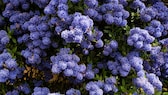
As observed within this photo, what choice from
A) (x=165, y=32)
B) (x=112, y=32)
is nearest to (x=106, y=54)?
(x=112, y=32)

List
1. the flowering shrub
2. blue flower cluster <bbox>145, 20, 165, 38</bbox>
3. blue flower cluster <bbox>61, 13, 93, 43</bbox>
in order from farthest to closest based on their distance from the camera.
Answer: blue flower cluster <bbox>145, 20, 165, 38</bbox> → the flowering shrub → blue flower cluster <bbox>61, 13, 93, 43</bbox>

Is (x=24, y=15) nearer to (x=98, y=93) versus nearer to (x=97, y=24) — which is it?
(x=97, y=24)

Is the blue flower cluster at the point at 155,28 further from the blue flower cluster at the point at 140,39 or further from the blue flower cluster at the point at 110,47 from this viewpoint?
the blue flower cluster at the point at 110,47

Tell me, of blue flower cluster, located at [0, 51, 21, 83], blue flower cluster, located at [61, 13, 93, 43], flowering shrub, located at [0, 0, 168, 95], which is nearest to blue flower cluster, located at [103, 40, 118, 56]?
flowering shrub, located at [0, 0, 168, 95]

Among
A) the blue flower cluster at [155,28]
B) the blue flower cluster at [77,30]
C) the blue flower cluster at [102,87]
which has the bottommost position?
the blue flower cluster at [102,87]

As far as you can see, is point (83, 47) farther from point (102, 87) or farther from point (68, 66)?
point (102, 87)

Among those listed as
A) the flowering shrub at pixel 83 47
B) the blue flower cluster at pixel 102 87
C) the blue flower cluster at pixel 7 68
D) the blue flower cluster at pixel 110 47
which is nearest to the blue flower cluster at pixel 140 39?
the flowering shrub at pixel 83 47

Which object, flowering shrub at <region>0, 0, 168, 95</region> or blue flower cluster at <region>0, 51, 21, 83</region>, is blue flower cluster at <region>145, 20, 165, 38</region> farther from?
blue flower cluster at <region>0, 51, 21, 83</region>
